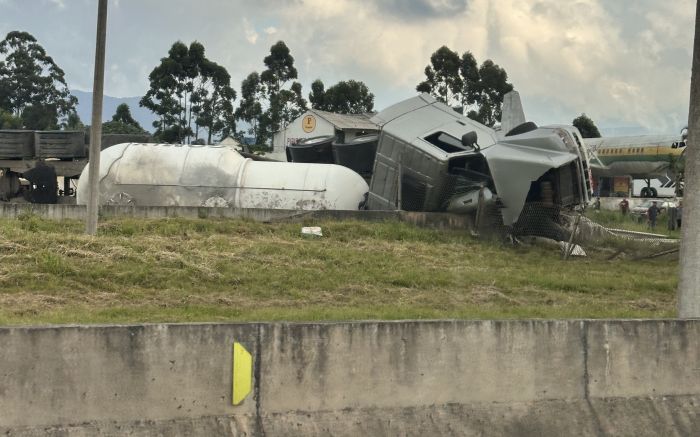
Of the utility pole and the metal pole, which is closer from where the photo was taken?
the utility pole

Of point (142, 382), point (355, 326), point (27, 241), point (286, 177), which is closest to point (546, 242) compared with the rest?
point (286, 177)

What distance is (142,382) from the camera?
227 inches

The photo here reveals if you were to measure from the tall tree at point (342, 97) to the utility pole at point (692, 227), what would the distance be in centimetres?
7399

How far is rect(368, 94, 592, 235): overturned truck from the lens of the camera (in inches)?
720

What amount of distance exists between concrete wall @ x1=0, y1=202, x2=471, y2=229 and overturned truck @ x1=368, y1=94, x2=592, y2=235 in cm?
62

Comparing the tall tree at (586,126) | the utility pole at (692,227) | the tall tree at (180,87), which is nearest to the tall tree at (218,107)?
the tall tree at (180,87)

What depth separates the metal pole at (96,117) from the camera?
588 inches

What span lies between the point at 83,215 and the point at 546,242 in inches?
460

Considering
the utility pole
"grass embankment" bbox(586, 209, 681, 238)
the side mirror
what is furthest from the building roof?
the utility pole

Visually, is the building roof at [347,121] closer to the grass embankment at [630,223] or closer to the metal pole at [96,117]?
the grass embankment at [630,223]

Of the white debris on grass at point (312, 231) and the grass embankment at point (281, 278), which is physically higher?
the white debris on grass at point (312, 231)

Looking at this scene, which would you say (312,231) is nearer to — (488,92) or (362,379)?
(362,379)

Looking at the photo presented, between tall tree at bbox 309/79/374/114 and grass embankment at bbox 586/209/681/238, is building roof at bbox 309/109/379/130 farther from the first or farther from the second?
grass embankment at bbox 586/209/681/238

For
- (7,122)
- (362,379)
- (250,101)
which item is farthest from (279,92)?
(362,379)
